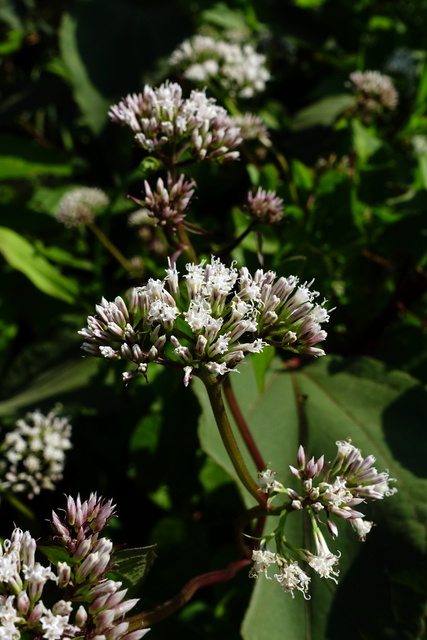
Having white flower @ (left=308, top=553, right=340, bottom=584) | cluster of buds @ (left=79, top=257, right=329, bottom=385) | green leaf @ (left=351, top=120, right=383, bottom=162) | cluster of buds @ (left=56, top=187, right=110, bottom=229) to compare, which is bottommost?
white flower @ (left=308, top=553, right=340, bottom=584)

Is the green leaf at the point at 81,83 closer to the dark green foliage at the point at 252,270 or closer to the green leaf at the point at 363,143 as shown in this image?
the dark green foliage at the point at 252,270

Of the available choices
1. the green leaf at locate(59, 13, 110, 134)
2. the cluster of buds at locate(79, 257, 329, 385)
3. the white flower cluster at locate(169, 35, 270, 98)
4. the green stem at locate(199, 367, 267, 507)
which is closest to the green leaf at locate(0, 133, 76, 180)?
the green leaf at locate(59, 13, 110, 134)

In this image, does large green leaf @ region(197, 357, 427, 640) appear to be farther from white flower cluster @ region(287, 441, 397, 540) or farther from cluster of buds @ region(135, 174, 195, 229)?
cluster of buds @ region(135, 174, 195, 229)

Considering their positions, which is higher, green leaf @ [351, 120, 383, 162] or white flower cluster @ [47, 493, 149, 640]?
green leaf @ [351, 120, 383, 162]

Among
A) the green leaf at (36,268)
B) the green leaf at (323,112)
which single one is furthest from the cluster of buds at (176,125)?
the green leaf at (323,112)

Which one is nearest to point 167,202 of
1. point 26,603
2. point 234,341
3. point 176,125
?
point 176,125

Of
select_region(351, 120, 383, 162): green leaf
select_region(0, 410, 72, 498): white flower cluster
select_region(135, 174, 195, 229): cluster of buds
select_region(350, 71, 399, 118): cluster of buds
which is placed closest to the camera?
select_region(135, 174, 195, 229): cluster of buds

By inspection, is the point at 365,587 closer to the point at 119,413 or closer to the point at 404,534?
the point at 404,534
